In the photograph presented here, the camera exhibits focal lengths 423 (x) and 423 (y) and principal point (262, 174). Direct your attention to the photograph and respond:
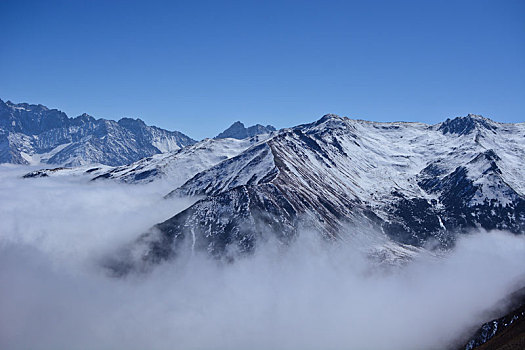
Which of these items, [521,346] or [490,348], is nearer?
[521,346]
